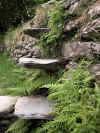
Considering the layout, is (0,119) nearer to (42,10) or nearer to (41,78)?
(41,78)

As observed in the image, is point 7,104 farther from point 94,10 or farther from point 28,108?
point 94,10

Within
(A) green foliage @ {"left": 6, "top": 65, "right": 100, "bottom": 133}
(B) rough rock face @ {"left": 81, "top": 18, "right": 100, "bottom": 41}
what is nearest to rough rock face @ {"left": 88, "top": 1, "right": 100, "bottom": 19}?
(B) rough rock face @ {"left": 81, "top": 18, "right": 100, "bottom": 41}

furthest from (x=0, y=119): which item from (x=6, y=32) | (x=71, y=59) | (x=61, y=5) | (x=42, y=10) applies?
(x=6, y=32)

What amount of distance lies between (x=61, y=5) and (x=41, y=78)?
5.79 ft

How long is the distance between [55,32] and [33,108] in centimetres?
175

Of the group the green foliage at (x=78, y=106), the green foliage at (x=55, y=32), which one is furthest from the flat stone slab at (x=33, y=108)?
the green foliage at (x=55, y=32)

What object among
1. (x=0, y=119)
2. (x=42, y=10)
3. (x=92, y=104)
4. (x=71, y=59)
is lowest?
(x=0, y=119)

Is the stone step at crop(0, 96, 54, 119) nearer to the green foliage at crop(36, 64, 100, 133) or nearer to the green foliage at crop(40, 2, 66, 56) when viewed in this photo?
the green foliage at crop(36, 64, 100, 133)

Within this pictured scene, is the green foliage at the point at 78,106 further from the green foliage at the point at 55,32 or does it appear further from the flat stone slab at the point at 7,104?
the green foliage at the point at 55,32

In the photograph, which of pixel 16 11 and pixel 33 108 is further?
pixel 16 11

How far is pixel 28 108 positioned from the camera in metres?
3.10

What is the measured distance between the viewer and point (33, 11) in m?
6.65

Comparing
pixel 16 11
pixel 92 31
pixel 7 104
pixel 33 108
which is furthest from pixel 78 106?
pixel 16 11

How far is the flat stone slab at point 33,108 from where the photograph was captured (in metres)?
2.96
